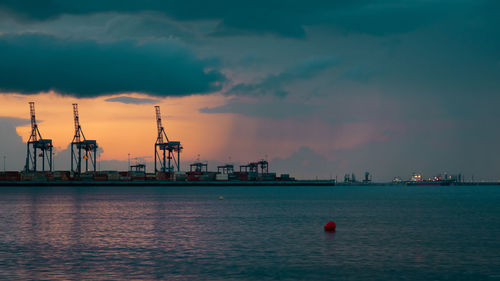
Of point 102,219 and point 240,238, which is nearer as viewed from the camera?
point 240,238

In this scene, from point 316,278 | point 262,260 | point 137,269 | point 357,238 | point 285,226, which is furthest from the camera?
point 285,226

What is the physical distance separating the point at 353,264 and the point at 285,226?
29096mm

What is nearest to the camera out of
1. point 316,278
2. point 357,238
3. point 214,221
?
point 316,278

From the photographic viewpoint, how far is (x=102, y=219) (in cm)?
7869

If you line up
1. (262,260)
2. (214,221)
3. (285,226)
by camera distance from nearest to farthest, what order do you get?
(262,260) < (285,226) < (214,221)

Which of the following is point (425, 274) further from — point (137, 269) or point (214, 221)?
point (214, 221)

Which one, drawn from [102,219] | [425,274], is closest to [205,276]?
[425,274]

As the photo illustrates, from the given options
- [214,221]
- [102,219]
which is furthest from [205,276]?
[102,219]

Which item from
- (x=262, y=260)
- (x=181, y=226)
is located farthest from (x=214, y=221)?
(x=262, y=260)

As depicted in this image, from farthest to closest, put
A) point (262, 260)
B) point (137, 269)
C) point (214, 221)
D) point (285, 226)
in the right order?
point (214, 221), point (285, 226), point (262, 260), point (137, 269)

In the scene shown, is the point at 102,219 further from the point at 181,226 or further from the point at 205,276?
the point at 205,276

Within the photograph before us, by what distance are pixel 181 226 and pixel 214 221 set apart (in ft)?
28.2

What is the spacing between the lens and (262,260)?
4044 centimetres

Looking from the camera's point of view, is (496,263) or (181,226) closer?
(496,263)
